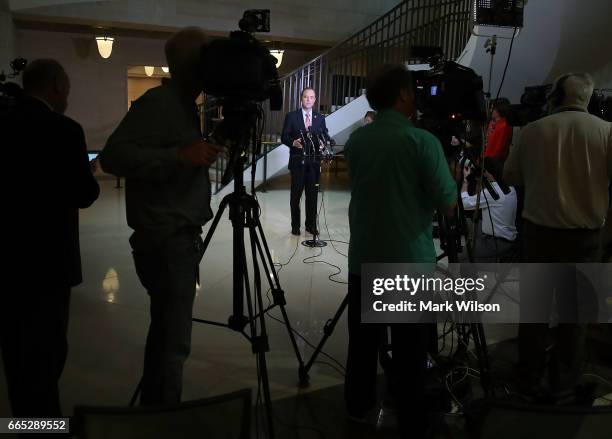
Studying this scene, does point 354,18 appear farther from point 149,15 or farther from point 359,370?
point 359,370

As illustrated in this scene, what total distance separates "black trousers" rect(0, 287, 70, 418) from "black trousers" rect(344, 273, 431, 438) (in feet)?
3.34

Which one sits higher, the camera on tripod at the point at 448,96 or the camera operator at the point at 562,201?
the camera on tripod at the point at 448,96

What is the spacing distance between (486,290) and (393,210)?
1.97m

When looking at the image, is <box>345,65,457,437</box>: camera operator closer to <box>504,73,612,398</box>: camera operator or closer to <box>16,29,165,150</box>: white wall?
<box>504,73,612,398</box>: camera operator

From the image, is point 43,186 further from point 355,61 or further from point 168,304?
point 355,61

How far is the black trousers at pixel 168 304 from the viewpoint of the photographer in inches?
65.4

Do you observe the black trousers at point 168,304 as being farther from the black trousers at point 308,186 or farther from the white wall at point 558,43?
the white wall at point 558,43

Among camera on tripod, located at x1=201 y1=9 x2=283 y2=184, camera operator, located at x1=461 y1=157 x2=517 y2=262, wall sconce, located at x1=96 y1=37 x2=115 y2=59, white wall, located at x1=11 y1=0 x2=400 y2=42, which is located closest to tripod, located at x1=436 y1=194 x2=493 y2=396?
camera on tripod, located at x1=201 y1=9 x2=283 y2=184

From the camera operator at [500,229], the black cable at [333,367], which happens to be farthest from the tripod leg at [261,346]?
the camera operator at [500,229]

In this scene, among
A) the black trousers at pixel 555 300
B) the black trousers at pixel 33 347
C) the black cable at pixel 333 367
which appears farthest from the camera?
the black cable at pixel 333 367

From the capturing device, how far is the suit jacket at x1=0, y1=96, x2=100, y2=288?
1.57 metres

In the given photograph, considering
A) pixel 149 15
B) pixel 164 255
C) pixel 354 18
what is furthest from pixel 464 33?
pixel 164 255

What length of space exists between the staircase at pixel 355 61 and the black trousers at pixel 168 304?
5768mm

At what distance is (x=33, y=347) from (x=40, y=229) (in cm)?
38
